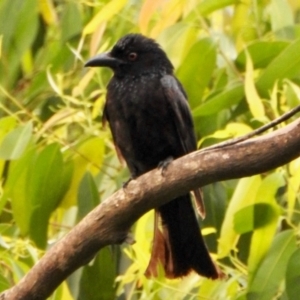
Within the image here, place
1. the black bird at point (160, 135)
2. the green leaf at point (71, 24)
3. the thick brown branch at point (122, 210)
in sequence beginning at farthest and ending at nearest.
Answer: the green leaf at point (71, 24) → the black bird at point (160, 135) → the thick brown branch at point (122, 210)

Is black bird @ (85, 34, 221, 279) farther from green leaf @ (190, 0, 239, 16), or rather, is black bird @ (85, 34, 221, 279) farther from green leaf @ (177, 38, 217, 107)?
green leaf @ (190, 0, 239, 16)

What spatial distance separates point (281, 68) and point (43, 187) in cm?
82

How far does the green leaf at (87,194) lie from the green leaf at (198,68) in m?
0.43

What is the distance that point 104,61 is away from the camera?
9.83 feet

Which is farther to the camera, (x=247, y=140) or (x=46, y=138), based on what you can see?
(x=46, y=138)

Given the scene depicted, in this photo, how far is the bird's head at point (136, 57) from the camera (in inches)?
119

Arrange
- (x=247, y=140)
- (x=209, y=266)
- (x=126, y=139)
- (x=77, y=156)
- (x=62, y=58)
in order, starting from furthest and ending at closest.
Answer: (x=62, y=58) → (x=77, y=156) → (x=126, y=139) → (x=209, y=266) → (x=247, y=140)

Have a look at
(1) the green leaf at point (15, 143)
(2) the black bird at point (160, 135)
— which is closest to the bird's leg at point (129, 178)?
(2) the black bird at point (160, 135)

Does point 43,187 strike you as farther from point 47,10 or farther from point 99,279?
point 47,10

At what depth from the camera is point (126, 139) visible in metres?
2.85

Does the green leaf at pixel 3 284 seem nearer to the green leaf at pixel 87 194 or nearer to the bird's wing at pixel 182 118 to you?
the green leaf at pixel 87 194

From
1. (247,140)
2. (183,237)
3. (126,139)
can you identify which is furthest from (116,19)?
(247,140)

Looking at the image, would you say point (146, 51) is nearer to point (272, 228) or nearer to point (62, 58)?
point (62, 58)

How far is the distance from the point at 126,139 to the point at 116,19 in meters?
0.85
